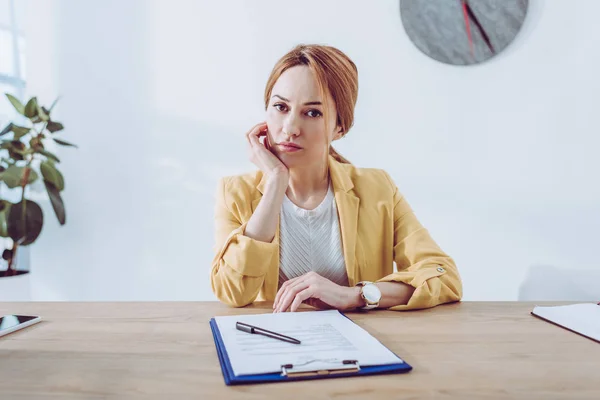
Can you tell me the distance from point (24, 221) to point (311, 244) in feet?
4.67

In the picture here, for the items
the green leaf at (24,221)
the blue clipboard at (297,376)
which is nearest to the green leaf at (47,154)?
the green leaf at (24,221)

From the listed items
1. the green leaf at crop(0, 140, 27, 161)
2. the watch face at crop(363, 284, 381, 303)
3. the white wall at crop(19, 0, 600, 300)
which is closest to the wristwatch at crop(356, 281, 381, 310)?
the watch face at crop(363, 284, 381, 303)

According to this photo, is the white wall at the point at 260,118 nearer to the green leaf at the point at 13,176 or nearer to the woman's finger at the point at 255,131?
the green leaf at the point at 13,176

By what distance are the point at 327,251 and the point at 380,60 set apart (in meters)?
1.26

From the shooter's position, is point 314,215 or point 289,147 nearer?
point 289,147

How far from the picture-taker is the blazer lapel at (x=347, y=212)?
1.33 m

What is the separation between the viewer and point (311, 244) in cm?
137

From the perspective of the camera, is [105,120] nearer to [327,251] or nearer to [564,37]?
[327,251]

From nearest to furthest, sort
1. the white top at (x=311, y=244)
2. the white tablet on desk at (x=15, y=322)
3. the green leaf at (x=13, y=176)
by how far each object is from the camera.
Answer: the white tablet on desk at (x=15, y=322) < the white top at (x=311, y=244) < the green leaf at (x=13, y=176)

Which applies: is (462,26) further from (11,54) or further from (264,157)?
(11,54)

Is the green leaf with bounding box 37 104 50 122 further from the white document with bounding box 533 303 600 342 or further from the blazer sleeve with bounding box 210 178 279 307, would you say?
the white document with bounding box 533 303 600 342

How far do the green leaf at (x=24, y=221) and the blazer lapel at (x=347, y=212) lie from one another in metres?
1.44

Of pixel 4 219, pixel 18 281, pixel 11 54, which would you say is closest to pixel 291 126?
pixel 4 219

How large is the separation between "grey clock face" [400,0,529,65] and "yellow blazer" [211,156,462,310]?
1.06 meters
